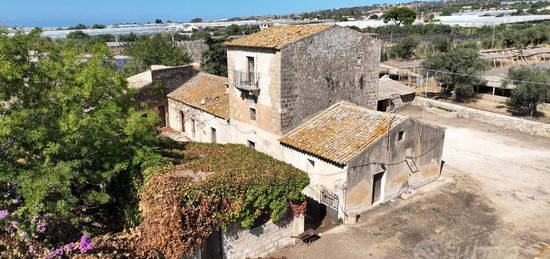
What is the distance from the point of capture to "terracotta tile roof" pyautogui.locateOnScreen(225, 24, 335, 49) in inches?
733

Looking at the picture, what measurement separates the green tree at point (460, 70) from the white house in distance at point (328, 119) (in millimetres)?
20260

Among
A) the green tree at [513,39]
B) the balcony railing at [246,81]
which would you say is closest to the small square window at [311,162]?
the balcony railing at [246,81]

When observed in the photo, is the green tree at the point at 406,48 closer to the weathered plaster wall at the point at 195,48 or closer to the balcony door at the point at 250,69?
the weathered plaster wall at the point at 195,48

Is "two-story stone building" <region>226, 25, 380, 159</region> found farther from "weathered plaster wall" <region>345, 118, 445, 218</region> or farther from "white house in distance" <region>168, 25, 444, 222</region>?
"weathered plaster wall" <region>345, 118, 445, 218</region>

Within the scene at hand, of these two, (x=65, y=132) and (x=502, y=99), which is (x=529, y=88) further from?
(x=65, y=132)

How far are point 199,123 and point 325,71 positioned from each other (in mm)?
10679

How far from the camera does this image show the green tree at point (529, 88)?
31.6 m

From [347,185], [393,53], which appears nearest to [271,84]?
[347,185]

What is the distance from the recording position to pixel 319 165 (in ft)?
57.7

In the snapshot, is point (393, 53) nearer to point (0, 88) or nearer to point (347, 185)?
point (347, 185)

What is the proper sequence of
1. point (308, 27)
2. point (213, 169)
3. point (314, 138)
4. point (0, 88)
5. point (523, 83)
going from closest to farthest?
point (0, 88) → point (213, 169) → point (314, 138) → point (308, 27) → point (523, 83)

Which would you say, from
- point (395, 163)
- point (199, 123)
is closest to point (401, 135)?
point (395, 163)

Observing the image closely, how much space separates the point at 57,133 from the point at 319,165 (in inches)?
410

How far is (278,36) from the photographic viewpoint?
19656mm
